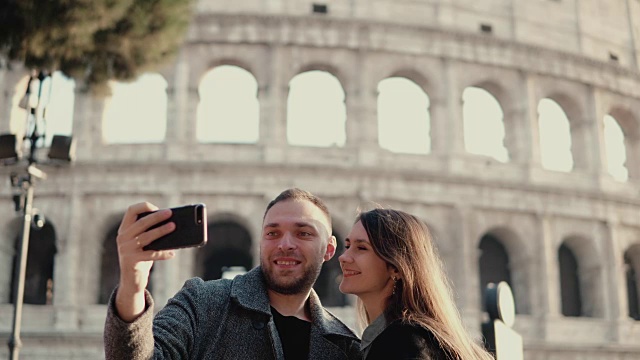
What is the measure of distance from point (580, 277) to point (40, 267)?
14.9 metres

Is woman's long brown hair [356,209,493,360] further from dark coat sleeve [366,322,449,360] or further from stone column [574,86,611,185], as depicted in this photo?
stone column [574,86,611,185]

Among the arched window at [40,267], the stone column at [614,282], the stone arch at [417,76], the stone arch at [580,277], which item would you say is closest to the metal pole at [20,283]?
the arched window at [40,267]

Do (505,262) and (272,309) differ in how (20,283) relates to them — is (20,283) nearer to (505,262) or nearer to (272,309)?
(272,309)

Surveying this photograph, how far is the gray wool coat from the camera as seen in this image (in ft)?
7.83

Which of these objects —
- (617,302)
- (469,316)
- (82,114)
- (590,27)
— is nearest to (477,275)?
(469,316)

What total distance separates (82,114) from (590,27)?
603 inches

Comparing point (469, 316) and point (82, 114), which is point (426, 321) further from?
point (82, 114)

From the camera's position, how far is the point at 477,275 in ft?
61.0

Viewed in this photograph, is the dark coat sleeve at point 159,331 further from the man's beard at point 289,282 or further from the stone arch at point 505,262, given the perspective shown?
the stone arch at point 505,262

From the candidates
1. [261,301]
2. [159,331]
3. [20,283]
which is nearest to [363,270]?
[261,301]

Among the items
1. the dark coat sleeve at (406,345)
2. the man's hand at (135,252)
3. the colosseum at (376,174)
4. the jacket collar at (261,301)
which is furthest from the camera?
the colosseum at (376,174)

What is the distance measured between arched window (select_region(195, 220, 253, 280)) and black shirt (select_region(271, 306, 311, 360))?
16514mm

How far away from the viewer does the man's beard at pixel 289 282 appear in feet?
8.68

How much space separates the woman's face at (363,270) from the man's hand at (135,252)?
828mm
